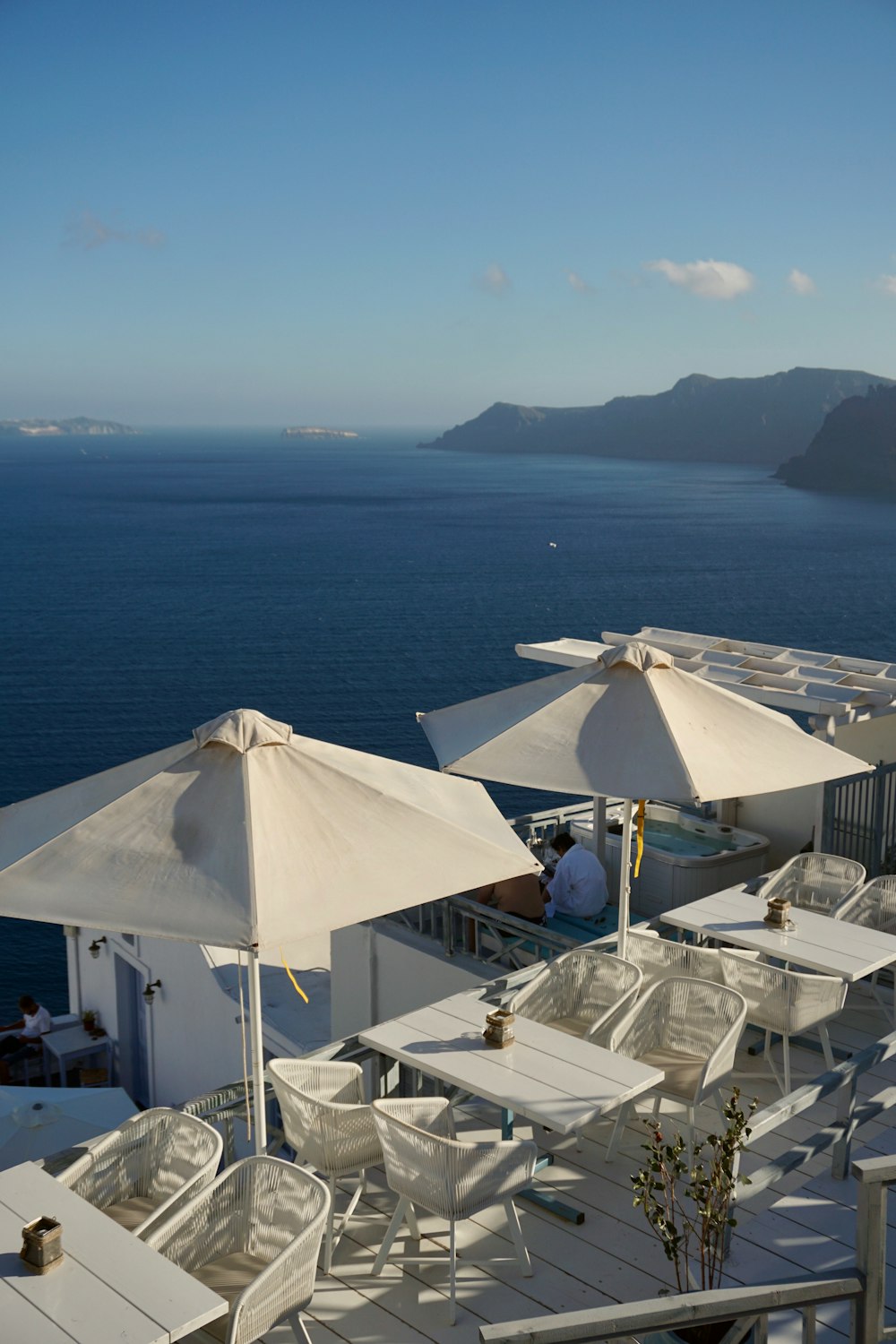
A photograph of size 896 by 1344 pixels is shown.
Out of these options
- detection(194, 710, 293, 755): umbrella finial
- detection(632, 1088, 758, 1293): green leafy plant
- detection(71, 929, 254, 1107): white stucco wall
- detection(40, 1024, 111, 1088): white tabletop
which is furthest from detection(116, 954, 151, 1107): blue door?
detection(632, 1088, 758, 1293): green leafy plant

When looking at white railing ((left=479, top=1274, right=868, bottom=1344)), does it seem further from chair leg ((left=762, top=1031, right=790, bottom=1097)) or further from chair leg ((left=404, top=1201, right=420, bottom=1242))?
chair leg ((left=762, top=1031, right=790, bottom=1097))

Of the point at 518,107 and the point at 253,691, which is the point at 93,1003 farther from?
the point at 518,107

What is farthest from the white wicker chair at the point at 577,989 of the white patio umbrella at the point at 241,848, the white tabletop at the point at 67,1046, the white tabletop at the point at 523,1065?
the white tabletop at the point at 67,1046

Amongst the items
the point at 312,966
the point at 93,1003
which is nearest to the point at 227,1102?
the point at 312,966

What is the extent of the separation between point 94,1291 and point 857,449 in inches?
7554

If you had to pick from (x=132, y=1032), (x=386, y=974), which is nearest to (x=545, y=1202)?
(x=386, y=974)

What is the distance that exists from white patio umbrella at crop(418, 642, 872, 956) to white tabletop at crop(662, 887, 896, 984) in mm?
574

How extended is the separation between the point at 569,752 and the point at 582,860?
3760 millimetres

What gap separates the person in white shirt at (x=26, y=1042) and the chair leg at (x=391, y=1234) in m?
16.5

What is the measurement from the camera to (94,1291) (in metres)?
3.68

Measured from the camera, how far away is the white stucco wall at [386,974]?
401 inches

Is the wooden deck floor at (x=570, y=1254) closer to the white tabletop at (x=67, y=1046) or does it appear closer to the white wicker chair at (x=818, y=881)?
the white wicker chair at (x=818, y=881)

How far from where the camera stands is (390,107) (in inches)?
4537

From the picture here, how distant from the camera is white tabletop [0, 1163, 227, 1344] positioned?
3496 mm
